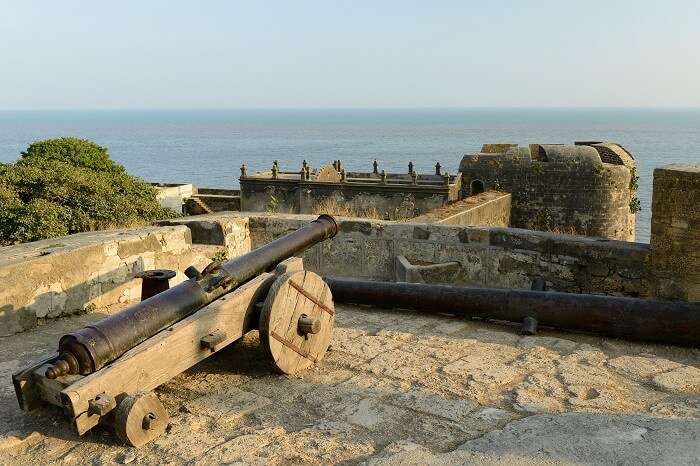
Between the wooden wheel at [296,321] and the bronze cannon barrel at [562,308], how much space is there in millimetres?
1334

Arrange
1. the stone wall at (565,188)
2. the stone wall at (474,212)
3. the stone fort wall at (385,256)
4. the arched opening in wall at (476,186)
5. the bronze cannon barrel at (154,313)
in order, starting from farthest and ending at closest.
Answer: the arched opening in wall at (476,186)
the stone wall at (565,188)
the stone wall at (474,212)
the stone fort wall at (385,256)
the bronze cannon barrel at (154,313)

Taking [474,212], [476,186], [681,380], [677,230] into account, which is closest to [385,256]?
[677,230]

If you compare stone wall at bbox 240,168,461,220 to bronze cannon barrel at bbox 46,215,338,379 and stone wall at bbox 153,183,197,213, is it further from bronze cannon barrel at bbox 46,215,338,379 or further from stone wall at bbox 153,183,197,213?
bronze cannon barrel at bbox 46,215,338,379

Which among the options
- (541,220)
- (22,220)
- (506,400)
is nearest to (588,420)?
(506,400)

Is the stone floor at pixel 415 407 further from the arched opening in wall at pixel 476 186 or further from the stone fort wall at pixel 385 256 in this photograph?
the arched opening in wall at pixel 476 186

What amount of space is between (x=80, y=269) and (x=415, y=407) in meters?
3.50

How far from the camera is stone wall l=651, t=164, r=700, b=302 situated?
18.6ft

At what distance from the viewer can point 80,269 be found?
593 cm

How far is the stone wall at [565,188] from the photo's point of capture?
870 inches

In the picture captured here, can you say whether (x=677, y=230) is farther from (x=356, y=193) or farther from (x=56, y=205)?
(x=356, y=193)

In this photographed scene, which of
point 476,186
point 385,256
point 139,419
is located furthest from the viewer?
point 476,186

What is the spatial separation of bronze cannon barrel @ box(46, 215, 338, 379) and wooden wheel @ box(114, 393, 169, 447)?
0.26 m

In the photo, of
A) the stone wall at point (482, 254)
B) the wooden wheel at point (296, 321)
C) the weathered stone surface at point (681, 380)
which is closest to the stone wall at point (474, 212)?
the stone wall at point (482, 254)

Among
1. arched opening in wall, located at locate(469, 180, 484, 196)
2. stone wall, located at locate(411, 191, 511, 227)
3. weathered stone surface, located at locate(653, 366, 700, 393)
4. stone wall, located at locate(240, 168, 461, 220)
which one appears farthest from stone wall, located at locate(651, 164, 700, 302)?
stone wall, located at locate(240, 168, 461, 220)
